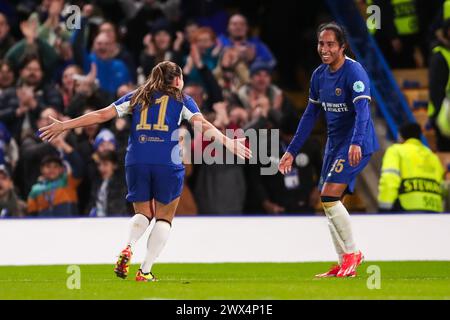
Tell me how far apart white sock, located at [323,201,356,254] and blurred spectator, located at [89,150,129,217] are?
15.9ft

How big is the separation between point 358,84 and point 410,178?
183 inches

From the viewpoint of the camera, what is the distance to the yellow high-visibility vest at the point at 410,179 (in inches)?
644

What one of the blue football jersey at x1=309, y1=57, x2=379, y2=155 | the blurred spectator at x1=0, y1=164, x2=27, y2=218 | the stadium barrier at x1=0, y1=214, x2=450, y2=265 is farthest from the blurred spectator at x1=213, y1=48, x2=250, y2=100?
the blue football jersey at x1=309, y1=57, x2=379, y2=155

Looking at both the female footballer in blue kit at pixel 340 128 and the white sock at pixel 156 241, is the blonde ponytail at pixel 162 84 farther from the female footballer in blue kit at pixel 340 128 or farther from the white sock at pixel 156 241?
the female footballer in blue kit at pixel 340 128

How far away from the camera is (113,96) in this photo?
18141mm

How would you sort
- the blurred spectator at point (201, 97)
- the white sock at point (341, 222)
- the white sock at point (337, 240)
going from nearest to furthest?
the white sock at point (341, 222) → the white sock at point (337, 240) → the blurred spectator at point (201, 97)

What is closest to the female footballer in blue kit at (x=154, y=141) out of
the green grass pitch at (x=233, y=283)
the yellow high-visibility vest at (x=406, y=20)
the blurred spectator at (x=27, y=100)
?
the green grass pitch at (x=233, y=283)

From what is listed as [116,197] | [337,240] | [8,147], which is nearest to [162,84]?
[337,240]

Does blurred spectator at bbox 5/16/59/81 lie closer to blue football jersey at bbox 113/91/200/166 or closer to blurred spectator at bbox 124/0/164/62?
blurred spectator at bbox 124/0/164/62

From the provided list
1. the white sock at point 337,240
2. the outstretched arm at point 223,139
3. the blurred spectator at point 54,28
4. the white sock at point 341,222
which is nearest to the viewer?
the outstretched arm at point 223,139

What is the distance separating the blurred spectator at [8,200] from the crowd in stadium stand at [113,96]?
1 cm

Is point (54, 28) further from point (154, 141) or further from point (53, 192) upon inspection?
point (154, 141)
